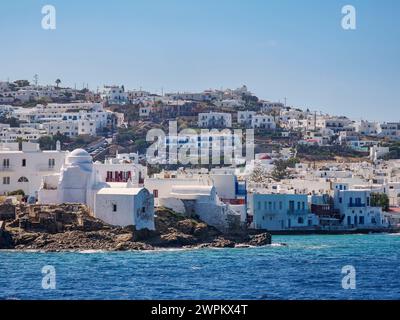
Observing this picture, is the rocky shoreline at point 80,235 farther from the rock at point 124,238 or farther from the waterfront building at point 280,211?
the waterfront building at point 280,211

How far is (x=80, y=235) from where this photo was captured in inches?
1988

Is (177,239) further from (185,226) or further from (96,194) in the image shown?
(96,194)

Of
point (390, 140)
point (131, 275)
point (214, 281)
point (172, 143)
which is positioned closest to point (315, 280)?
point (214, 281)

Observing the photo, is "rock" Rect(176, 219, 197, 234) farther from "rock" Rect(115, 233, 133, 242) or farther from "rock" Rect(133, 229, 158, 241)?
"rock" Rect(115, 233, 133, 242)

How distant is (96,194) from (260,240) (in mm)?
8591

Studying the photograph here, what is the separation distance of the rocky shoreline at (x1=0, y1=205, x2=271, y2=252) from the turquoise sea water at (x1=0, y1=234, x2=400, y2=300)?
133 centimetres

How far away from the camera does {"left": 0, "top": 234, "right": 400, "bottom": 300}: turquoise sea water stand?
124 feet

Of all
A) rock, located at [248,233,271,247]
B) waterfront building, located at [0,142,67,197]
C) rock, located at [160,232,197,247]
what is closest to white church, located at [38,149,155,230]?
rock, located at [160,232,197,247]

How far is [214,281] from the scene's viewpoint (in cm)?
4084

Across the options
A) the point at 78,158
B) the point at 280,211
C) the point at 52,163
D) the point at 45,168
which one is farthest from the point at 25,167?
the point at 280,211

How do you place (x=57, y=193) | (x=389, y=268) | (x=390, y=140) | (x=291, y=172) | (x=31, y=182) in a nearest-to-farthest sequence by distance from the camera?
1. (x=389, y=268)
2. (x=57, y=193)
3. (x=31, y=182)
4. (x=291, y=172)
5. (x=390, y=140)

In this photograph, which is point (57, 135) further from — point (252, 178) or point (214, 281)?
point (214, 281)

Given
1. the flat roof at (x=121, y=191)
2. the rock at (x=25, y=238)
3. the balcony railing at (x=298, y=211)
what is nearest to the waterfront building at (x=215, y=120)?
the balcony railing at (x=298, y=211)

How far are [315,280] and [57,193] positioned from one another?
15333 mm
